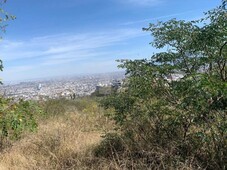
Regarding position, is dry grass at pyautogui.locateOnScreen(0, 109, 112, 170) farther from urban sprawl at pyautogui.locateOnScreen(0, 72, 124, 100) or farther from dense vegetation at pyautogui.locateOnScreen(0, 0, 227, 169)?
urban sprawl at pyautogui.locateOnScreen(0, 72, 124, 100)

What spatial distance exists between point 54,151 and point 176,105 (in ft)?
9.48

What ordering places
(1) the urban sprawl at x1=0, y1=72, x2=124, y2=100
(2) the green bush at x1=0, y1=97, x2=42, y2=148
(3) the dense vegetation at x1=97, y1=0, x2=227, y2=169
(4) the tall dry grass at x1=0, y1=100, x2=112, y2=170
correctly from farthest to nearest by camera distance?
(1) the urban sprawl at x1=0, y1=72, x2=124, y2=100
(4) the tall dry grass at x1=0, y1=100, x2=112, y2=170
(2) the green bush at x1=0, y1=97, x2=42, y2=148
(3) the dense vegetation at x1=97, y1=0, x2=227, y2=169

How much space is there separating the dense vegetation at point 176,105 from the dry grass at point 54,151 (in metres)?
0.44

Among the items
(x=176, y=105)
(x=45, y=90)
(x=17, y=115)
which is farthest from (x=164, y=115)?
(x=45, y=90)

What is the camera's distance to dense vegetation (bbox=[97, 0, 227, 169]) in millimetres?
4457

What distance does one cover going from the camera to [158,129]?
18.6 feet

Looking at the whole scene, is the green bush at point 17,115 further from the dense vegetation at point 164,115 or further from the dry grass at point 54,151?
the dry grass at point 54,151

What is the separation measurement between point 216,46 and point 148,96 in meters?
1.30

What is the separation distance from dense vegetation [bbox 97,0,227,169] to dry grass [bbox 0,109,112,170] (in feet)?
1.44

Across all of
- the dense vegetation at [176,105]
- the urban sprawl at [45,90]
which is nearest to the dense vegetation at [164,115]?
the dense vegetation at [176,105]

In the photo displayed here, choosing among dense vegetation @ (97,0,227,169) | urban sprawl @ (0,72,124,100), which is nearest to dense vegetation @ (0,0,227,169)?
dense vegetation @ (97,0,227,169)

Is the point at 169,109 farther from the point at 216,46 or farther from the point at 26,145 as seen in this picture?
the point at 26,145

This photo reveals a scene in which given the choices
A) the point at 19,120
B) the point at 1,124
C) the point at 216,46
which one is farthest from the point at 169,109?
the point at 1,124

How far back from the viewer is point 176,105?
5.00m
